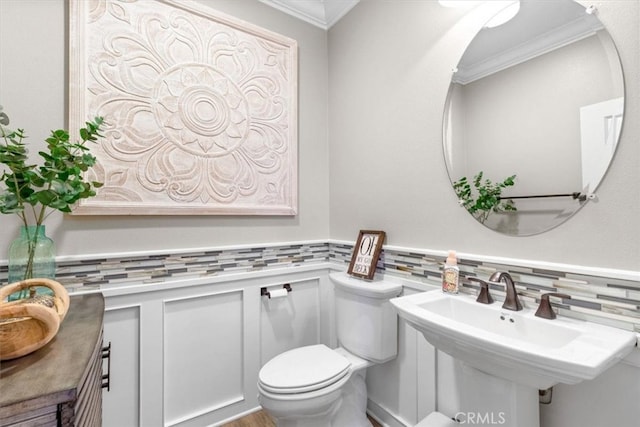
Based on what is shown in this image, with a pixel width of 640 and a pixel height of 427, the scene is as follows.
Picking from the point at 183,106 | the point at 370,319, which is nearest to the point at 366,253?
the point at 370,319

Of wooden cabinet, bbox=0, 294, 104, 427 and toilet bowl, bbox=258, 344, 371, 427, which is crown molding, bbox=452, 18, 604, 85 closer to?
toilet bowl, bbox=258, 344, 371, 427

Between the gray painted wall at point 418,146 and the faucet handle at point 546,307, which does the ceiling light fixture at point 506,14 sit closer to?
the gray painted wall at point 418,146

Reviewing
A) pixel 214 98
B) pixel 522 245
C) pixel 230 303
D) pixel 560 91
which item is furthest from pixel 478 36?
pixel 230 303

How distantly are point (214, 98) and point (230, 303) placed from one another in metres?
1.18

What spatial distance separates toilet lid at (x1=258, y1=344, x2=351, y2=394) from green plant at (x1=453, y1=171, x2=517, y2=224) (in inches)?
36.5

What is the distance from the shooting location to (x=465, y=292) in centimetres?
128

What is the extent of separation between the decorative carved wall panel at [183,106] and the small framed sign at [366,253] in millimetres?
Answer: 492

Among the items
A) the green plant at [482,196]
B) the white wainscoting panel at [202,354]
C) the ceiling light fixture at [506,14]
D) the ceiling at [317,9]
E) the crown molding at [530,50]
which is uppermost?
the ceiling at [317,9]

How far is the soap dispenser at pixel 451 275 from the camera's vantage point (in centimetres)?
126

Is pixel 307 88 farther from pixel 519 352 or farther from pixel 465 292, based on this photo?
pixel 519 352

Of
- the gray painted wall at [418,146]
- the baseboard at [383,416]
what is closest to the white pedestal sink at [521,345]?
→ the gray painted wall at [418,146]

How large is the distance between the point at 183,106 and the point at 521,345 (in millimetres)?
1752

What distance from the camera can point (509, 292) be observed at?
1081mm

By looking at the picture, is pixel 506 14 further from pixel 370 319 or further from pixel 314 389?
pixel 314 389
